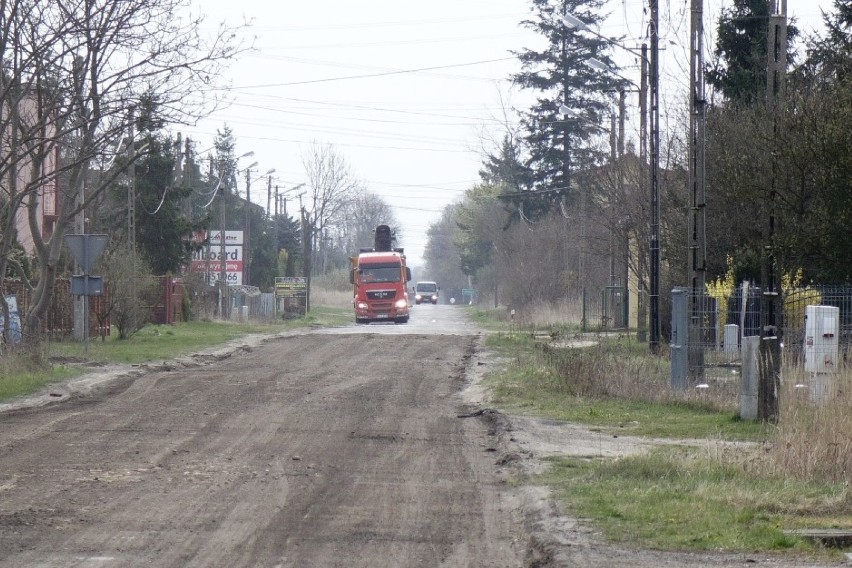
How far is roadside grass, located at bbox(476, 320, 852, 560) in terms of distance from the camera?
27.6 feet

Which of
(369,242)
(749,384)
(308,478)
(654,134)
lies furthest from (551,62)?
(369,242)

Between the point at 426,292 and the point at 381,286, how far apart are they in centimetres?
6245

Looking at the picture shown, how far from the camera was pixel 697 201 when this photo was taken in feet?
65.7

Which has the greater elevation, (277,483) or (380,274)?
(380,274)

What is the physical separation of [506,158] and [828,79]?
162 feet

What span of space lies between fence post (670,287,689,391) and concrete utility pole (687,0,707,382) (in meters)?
0.14

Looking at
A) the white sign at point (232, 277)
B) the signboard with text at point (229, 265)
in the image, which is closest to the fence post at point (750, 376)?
the signboard with text at point (229, 265)

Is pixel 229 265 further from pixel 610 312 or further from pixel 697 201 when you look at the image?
pixel 697 201

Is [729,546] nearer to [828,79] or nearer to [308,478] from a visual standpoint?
[308,478]

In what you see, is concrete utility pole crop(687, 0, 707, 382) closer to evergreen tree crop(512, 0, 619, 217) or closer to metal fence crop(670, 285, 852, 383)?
metal fence crop(670, 285, 852, 383)

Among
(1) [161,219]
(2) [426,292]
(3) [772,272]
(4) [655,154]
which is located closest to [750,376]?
(3) [772,272]

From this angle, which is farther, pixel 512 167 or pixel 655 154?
pixel 512 167

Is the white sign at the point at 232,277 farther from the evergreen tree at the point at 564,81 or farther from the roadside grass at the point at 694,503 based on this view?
the roadside grass at the point at 694,503

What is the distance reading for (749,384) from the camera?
1538cm
